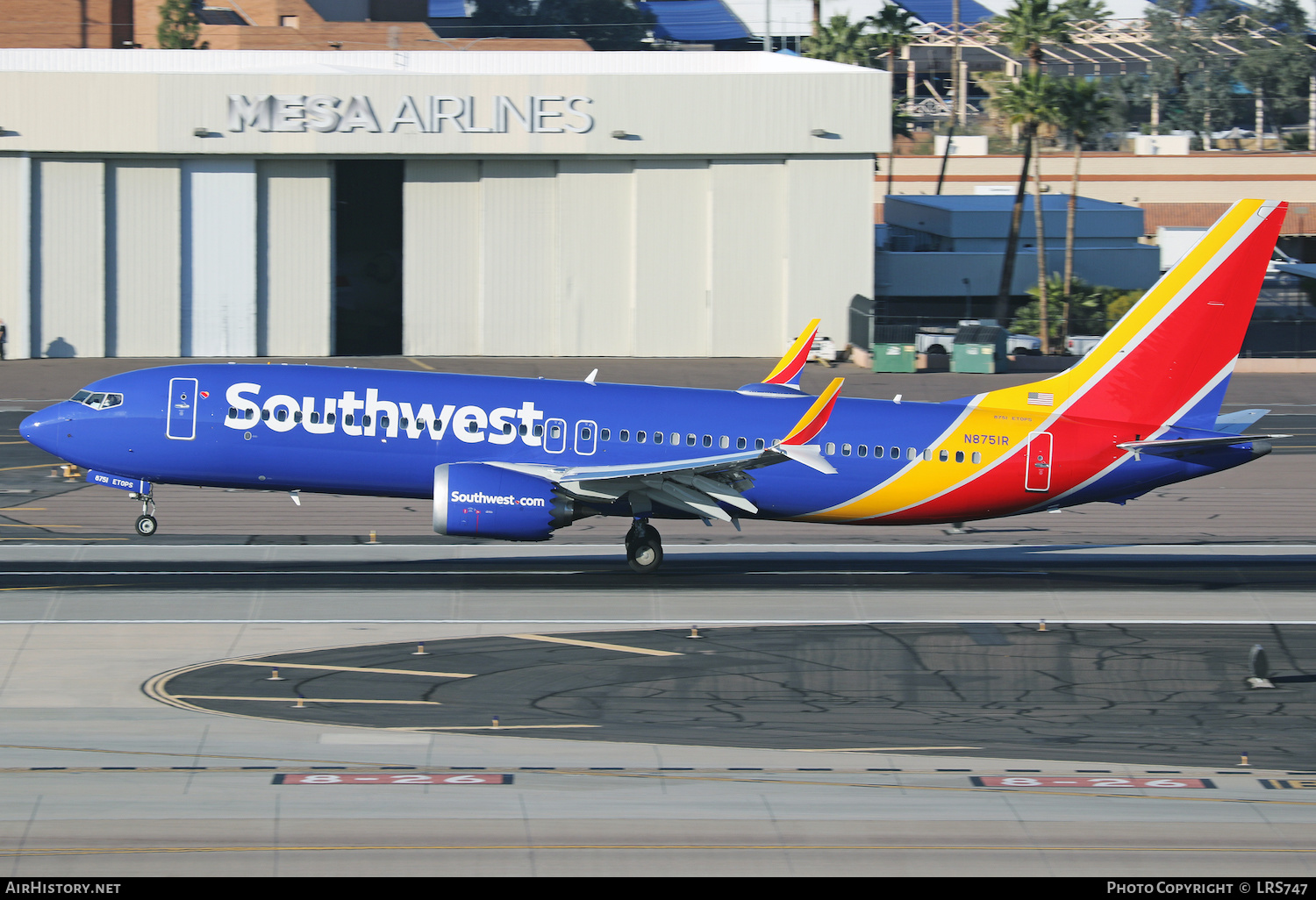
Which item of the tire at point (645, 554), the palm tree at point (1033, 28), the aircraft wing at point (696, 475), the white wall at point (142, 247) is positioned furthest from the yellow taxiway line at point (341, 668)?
the palm tree at point (1033, 28)

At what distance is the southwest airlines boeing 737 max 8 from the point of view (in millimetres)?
29344

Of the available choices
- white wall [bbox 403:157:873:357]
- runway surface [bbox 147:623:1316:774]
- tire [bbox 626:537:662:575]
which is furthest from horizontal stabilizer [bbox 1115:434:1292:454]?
white wall [bbox 403:157:873:357]

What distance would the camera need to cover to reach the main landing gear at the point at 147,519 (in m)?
30.0

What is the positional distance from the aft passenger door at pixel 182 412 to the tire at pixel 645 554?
968 cm

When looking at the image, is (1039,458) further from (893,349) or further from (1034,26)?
(1034,26)

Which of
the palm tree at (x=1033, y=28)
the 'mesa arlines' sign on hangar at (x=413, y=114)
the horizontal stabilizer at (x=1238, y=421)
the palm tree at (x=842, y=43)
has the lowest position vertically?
the horizontal stabilizer at (x=1238, y=421)

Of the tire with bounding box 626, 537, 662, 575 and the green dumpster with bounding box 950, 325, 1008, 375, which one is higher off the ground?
the green dumpster with bounding box 950, 325, 1008, 375

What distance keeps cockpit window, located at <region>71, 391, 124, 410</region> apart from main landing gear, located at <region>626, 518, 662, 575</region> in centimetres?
1134

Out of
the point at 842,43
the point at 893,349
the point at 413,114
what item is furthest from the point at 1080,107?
the point at 413,114

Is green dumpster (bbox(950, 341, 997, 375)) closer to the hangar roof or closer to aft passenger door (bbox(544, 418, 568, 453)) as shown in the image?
the hangar roof

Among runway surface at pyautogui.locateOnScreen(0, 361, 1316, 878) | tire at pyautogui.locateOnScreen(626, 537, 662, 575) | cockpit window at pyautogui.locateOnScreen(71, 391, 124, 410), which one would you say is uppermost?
cockpit window at pyautogui.locateOnScreen(71, 391, 124, 410)

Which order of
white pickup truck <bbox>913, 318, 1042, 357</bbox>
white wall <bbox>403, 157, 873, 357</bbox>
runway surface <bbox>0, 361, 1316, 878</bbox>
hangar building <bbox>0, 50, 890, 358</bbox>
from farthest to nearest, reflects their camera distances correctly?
white pickup truck <bbox>913, 318, 1042, 357</bbox>, white wall <bbox>403, 157, 873, 357</bbox>, hangar building <bbox>0, 50, 890, 358</bbox>, runway surface <bbox>0, 361, 1316, 878</bbox>

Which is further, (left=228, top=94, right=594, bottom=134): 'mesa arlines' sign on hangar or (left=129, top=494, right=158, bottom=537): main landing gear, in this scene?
(left=228, top=94, right=594, bottom=134): 'mesa arlines' sign on hangar

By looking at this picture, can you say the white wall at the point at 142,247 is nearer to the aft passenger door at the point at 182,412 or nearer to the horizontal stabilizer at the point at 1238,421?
the aft passenger door at the point at 182,412
